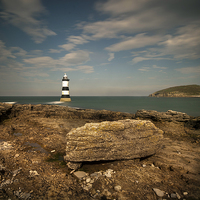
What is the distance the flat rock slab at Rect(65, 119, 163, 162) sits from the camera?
16.7 feet

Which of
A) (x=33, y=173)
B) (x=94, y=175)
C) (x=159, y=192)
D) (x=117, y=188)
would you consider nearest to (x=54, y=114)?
(x=33, y=173)

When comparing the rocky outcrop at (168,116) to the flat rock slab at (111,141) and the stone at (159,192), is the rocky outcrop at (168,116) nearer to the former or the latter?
the flat rock slab at (111,141)

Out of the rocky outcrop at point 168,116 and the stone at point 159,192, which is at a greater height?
the rocky outcrop at point 168,116

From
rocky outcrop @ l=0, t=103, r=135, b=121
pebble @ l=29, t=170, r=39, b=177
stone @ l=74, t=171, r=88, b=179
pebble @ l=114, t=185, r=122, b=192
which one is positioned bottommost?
stone @ l=74, t=171, r=88, b=179

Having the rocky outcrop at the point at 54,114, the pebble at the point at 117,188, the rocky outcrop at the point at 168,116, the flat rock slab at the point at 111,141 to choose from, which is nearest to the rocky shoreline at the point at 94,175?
the pebble at the point at 117,188

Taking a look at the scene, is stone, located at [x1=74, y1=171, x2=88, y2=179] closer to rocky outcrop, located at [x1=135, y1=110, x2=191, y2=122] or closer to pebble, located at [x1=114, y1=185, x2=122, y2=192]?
pebble, located at [x1=114, y1=185, x2=122, y2=192]

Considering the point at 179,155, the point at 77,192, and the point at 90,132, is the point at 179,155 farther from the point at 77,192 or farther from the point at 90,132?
the point at 77,192

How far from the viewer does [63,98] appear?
2199 inches

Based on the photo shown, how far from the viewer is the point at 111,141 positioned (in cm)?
534

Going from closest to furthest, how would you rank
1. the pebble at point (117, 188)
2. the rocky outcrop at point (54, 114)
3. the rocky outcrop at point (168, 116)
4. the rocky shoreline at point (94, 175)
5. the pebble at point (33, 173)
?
the rocky shoreline at point (94, 175), the pebble at point (117, 188), the pebble at point (33, 173), the rocky outcrop at point (168, 116), the rocky outcrop at point (54, 114)

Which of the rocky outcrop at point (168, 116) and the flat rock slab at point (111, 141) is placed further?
the rocky outcrop at point (168, 116)

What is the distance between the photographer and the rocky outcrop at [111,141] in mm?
5102

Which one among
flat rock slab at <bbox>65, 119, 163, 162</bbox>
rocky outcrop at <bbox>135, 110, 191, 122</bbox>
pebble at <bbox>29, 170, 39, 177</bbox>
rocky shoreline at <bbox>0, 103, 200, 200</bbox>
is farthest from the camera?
rocky outcrop at <bbox>135, 110, 191, 122</bbox>

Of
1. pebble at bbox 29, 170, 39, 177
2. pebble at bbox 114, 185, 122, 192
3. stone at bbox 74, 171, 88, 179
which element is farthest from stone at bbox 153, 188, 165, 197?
pebble at bbox 29, 170, 39, 177
